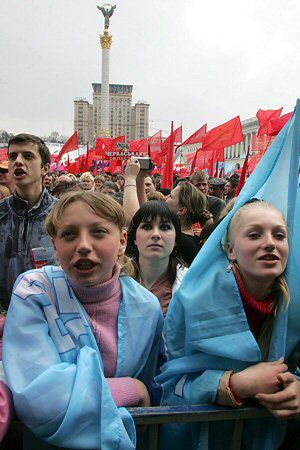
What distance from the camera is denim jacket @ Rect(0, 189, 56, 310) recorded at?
252 cm

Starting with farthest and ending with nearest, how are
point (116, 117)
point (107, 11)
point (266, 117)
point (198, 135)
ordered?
point (116, 117) < point (107, 11) < point (198, 135) < point (266, 117)

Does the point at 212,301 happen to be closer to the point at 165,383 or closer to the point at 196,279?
the point at 196,279

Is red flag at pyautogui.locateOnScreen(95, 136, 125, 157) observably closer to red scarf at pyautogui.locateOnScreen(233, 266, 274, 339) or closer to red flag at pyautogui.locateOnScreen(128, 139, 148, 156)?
red flag at pyautogui.locateOnScreen(128, 139, 148, 156)

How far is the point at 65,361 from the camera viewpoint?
1410 millimetres

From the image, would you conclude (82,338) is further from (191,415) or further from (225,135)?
(225,135)

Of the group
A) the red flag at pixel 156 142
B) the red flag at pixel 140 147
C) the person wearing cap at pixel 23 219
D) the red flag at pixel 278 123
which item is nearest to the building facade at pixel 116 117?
the red flag at pixel 140 147

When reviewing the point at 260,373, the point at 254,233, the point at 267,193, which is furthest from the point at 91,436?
the point at 267,193

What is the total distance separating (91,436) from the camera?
50.0 inches

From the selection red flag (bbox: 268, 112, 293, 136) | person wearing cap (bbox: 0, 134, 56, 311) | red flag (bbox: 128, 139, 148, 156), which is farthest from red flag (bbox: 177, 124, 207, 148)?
person wearing cap (bbox: 0, 134, 56, 311)

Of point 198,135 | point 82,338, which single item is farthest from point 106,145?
point 82,338

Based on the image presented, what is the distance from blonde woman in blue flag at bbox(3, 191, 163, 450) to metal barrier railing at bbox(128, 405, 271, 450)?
0.23ft

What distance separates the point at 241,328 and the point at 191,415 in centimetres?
33

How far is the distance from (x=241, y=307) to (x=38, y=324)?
0.69m

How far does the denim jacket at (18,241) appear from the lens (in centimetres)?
252
